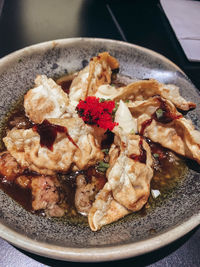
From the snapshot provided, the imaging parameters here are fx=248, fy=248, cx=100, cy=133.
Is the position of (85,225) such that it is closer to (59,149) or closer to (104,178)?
(104,178)

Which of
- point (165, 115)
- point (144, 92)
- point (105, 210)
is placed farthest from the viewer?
point (144, 92)

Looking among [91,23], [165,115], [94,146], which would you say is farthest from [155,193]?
[91,23]

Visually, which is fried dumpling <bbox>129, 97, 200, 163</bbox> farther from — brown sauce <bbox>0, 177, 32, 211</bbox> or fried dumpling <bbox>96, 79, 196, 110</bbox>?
brown sauce <bbox>0, 177, 32, 211</bbox>

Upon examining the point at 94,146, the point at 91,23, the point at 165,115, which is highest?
the point at 91,23

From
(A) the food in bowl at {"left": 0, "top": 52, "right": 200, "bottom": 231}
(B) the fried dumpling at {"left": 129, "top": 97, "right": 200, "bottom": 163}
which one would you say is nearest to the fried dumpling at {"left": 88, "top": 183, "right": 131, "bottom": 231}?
(A) the food in bowl at {"left": 0, "top": 52, "right": 200, "bottom": 231}

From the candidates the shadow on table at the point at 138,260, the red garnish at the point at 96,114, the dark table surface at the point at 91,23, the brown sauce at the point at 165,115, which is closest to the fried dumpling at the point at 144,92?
the brown sauce at the point at 165,115

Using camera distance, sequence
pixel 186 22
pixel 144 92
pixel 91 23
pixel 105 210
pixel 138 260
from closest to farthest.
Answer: pixel 138 260 → pixel 105 210 → pixel 144 92 → pixel 186 22 → pixel 91 23

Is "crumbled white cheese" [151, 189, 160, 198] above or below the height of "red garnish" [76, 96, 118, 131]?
below
